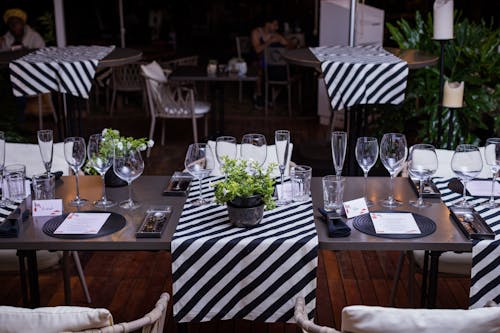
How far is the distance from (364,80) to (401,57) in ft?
1.60

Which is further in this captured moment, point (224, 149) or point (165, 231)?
point (224, 149)

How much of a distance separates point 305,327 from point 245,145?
3.73 feet

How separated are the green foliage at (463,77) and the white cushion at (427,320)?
3.79 m

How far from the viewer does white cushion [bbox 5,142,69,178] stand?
A: 10.9ft

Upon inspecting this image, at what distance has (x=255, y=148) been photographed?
2.70 m

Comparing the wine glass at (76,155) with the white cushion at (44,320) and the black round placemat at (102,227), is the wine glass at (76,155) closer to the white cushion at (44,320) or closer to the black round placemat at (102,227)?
the black round placemat at (102,227)

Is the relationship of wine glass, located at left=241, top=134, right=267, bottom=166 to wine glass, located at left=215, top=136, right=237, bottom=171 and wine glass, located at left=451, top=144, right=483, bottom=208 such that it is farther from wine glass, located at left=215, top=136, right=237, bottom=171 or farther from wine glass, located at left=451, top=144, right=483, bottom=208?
wine glass, located at left=451, top=144, right=483, bottom=208

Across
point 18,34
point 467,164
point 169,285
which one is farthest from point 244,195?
point 18,34

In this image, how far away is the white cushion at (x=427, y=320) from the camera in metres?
1.57

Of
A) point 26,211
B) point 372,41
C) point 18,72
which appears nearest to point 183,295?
point 26,211

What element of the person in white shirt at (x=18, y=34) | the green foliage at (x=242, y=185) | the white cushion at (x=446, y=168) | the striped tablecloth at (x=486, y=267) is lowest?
the striped tablecloth at (x=486, y=267)

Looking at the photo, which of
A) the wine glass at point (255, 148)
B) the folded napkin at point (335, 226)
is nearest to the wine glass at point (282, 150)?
the wine glass at point (255, 148)

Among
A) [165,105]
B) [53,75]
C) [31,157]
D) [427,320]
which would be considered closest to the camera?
[427,320]

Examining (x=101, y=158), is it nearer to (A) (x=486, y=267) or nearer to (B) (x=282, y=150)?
(B) (x=282, y=150)
